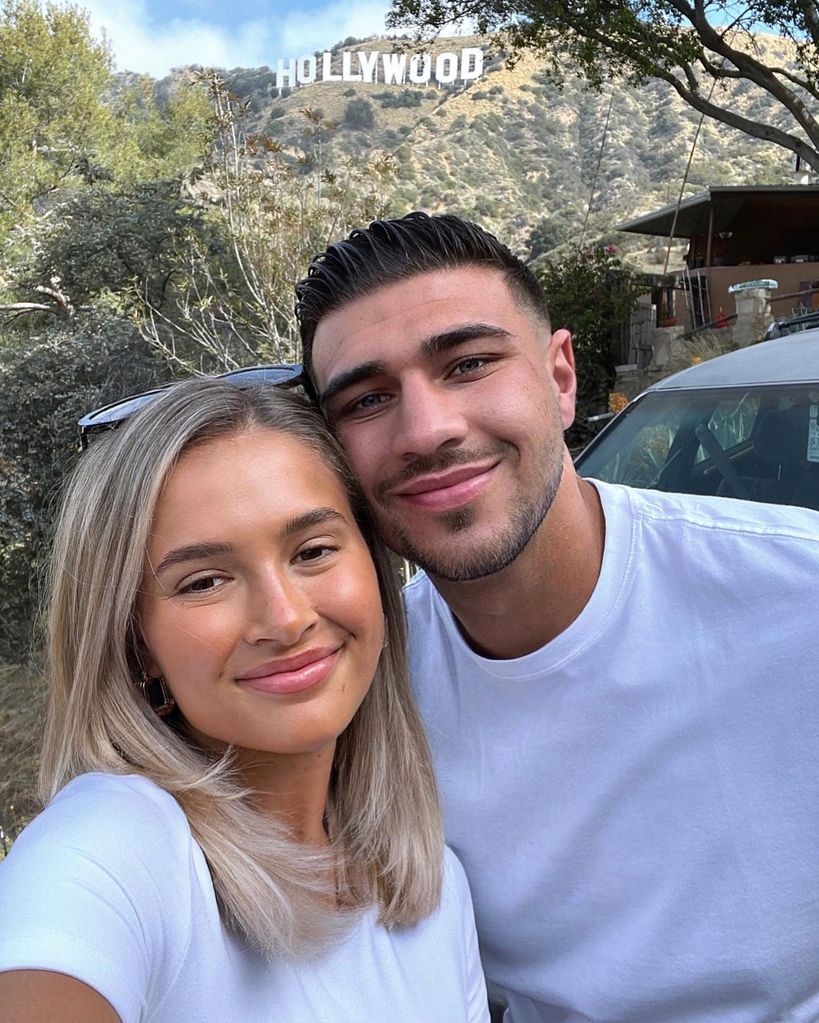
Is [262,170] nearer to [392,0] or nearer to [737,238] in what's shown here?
[392,0]

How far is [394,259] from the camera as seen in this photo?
2012mm

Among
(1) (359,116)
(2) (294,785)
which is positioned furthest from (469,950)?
(1) (359,116)

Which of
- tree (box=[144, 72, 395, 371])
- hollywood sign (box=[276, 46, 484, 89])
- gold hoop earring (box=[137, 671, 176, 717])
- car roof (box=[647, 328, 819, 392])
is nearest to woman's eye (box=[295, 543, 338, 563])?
gold hoop earring (box=[137, 671, 176, 717])

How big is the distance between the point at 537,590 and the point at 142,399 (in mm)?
892

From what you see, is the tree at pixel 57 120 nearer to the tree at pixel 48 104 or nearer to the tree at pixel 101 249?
the tree at pixel 48 104

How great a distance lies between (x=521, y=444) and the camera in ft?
6.22

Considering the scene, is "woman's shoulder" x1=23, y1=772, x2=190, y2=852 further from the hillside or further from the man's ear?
the hillside

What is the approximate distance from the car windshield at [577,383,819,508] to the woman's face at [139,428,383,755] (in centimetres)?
245

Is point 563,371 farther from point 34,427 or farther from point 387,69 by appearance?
point 387,69

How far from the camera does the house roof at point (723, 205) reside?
17.7 metres

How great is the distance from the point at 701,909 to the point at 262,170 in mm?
11698

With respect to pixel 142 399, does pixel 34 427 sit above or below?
below

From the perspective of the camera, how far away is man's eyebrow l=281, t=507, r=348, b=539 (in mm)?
1467

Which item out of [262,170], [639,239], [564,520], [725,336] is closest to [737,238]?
[725,336]
